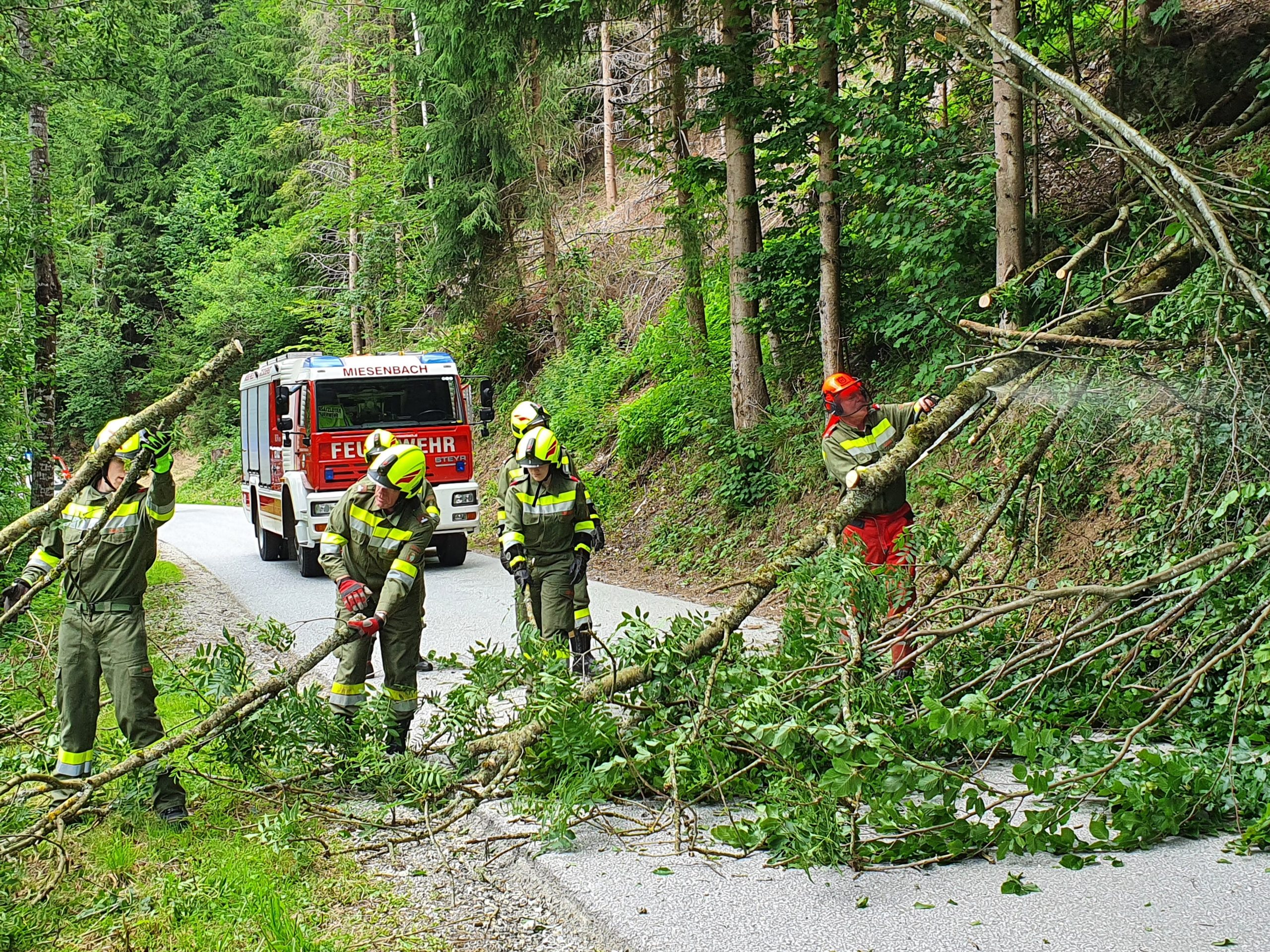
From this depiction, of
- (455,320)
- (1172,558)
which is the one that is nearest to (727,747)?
(1172,558)

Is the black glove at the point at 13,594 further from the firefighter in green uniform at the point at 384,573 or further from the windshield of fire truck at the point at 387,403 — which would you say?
Answer: the windshield of fire truck at the point at 387,403

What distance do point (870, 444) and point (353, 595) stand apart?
353cm

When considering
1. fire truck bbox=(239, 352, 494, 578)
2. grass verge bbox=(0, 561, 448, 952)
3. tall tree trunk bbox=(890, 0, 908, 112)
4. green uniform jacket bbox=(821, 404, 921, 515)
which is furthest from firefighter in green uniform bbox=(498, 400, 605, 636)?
fire truck bbox=(239, 352, 494, 578)

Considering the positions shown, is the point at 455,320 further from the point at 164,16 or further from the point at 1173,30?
the point at 1173,30

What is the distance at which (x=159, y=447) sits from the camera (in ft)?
16.9

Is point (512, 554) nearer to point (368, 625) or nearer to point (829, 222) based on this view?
point (368, 625)

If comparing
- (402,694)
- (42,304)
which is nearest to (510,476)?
(402,694)

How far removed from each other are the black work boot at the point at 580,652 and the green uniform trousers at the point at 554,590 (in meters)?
0.10

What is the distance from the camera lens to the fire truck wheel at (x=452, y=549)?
48.3ft

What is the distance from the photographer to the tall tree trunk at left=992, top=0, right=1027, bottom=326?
883 cm

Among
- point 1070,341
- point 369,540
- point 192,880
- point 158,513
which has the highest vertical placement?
point 1070,341

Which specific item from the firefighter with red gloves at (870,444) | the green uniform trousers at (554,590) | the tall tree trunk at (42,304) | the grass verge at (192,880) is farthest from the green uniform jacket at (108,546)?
the tall tree trunk at (42,304)

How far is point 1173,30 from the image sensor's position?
10.3 metres

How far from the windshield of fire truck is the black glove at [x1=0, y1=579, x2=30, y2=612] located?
9.10m
